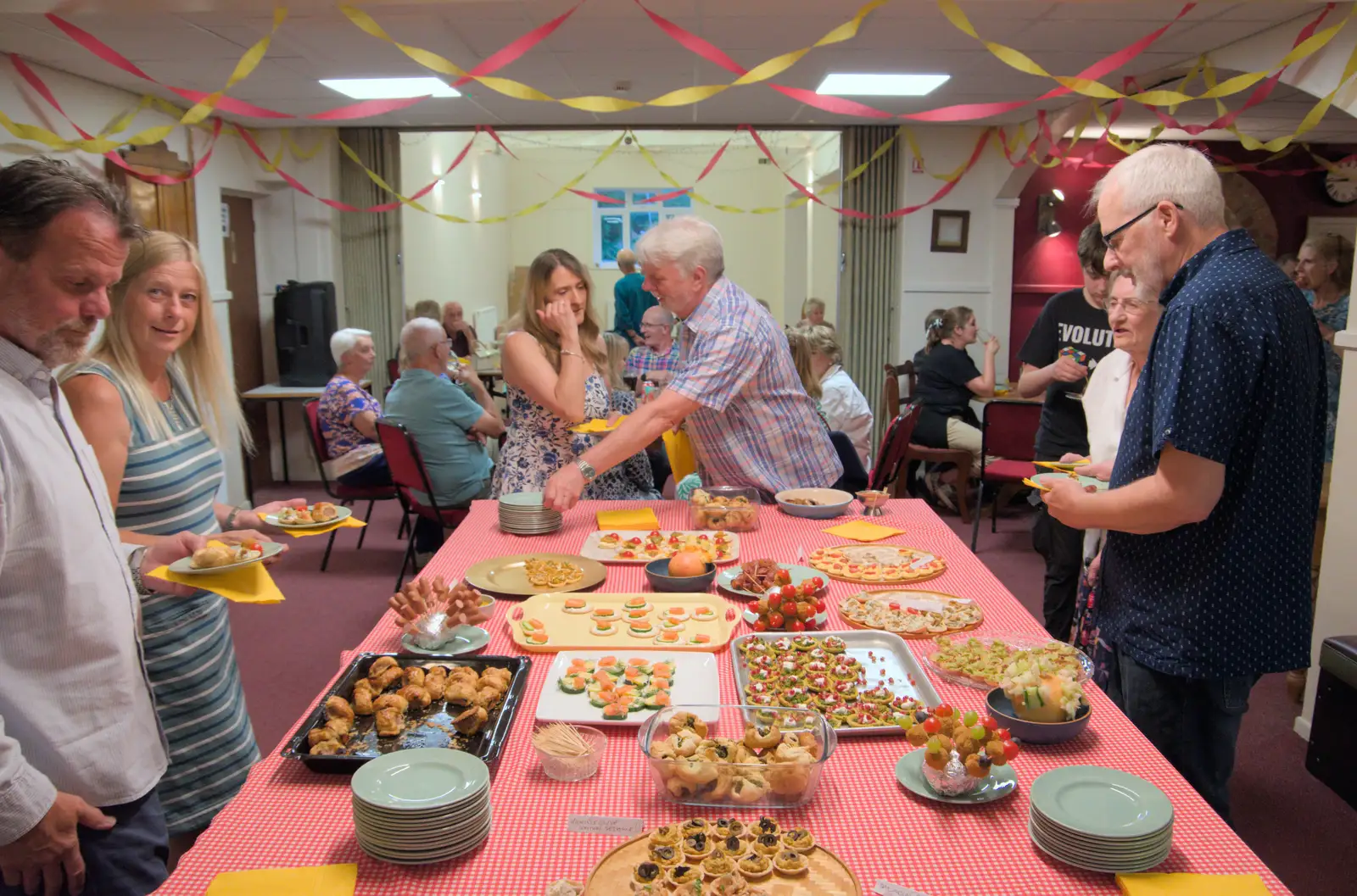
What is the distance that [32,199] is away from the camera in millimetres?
1293

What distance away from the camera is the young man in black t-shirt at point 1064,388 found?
3504 millimetres

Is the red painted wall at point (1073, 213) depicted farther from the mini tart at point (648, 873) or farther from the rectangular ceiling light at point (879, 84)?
Answer: the mini tart at point (648, 873)

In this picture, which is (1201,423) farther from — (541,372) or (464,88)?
(464,88)

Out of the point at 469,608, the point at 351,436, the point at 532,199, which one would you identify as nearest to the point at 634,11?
the point at 351,436

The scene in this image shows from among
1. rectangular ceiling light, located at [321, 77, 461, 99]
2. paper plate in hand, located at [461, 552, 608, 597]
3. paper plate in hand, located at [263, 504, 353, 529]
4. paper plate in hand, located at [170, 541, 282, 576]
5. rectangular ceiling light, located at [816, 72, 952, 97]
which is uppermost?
rectangular ceiling light, located at [816, 72, 952, 97]

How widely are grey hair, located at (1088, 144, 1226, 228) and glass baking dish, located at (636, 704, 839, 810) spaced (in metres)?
1.04

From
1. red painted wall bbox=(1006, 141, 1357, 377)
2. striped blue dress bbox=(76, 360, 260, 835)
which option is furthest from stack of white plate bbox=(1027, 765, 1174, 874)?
red painted wall bbox=(1006, 141, 1357, 377)

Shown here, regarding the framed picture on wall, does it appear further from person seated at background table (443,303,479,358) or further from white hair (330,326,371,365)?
white hair (330,326,371,365)

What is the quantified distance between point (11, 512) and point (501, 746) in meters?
0.69

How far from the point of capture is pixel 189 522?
6.29ft

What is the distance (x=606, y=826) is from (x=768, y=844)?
21 cm

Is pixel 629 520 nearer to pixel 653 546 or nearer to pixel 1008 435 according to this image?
pixel 653 546

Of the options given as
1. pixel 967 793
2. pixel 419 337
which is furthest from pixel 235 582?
pixel 419 337

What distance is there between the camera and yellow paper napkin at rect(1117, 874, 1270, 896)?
1.05 m
